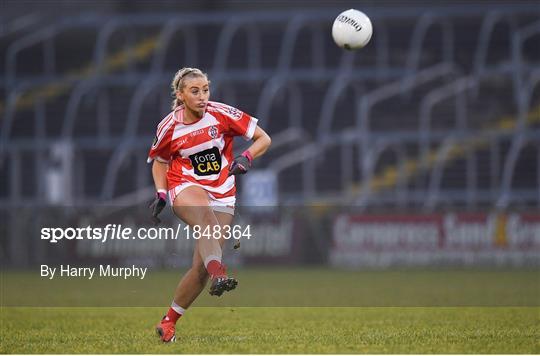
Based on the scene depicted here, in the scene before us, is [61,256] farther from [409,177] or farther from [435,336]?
[435,336]

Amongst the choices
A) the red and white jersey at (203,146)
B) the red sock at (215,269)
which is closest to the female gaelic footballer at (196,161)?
the red and white jersey at (203,146)

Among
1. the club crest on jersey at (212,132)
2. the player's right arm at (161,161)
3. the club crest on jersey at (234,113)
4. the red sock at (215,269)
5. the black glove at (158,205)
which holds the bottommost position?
the red sock at (215,269)

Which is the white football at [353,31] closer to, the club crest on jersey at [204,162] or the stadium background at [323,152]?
the club crest on jersey at [204,162]

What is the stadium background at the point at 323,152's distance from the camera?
1959 centimetres

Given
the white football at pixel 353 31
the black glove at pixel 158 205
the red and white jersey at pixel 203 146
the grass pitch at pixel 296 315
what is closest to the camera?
the grass pitch at pixel 296 315

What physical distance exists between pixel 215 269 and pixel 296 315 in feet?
11.1

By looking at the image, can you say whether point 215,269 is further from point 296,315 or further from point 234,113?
point 296,315

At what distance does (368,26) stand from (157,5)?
18.2 m

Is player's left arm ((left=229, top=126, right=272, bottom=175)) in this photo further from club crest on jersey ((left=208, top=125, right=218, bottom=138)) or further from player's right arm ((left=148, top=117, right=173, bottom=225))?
player's right arm ((left=148, top=117, right=173, bottom=225))

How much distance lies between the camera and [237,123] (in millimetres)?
8641

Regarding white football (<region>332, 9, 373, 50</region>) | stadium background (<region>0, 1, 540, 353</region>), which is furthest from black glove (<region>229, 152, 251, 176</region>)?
stadium background (<region>0, 1, 540, 353</region>)

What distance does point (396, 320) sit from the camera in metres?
10.5

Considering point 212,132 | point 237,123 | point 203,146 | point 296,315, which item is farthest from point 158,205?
point 296,315

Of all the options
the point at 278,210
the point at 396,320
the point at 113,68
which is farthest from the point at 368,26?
the point at 113,68
